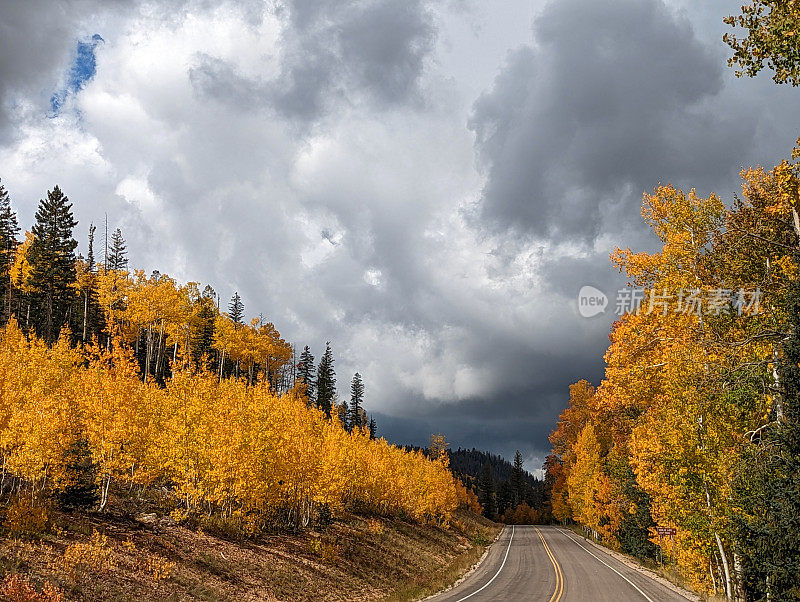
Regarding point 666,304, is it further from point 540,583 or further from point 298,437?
point 298,437

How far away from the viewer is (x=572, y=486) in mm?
54438

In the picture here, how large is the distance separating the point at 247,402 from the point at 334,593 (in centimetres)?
981

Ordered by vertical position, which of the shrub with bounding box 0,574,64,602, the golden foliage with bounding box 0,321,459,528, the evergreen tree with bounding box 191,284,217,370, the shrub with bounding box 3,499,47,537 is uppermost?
the evergreen tree with bounding box 191,284,217,370

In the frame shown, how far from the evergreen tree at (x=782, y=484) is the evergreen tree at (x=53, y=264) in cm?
5485

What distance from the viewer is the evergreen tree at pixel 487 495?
364 ft

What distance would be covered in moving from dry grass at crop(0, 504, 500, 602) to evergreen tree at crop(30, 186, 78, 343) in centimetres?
3730

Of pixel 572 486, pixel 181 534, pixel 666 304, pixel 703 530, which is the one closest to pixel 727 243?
pixel 666 304

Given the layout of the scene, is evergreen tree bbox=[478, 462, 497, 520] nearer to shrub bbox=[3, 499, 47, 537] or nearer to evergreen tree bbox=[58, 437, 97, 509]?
evergreen tree bbox=[58, 437, 97, 509]

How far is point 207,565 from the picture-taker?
18.9m

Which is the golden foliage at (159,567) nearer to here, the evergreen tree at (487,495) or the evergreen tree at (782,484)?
the evergreen tree at (782,484)

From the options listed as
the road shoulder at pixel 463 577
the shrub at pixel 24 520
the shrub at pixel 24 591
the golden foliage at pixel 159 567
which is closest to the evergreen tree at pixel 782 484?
the road shoulder at pixel 463 577

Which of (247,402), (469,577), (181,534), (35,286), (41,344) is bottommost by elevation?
(469,577)

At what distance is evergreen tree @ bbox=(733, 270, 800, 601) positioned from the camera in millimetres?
12711

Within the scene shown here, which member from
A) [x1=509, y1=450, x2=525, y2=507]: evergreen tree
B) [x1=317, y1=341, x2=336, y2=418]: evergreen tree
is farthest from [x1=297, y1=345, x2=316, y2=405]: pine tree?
[x1=509, y1=450, x2=525, y2=507]: evergreen tree
